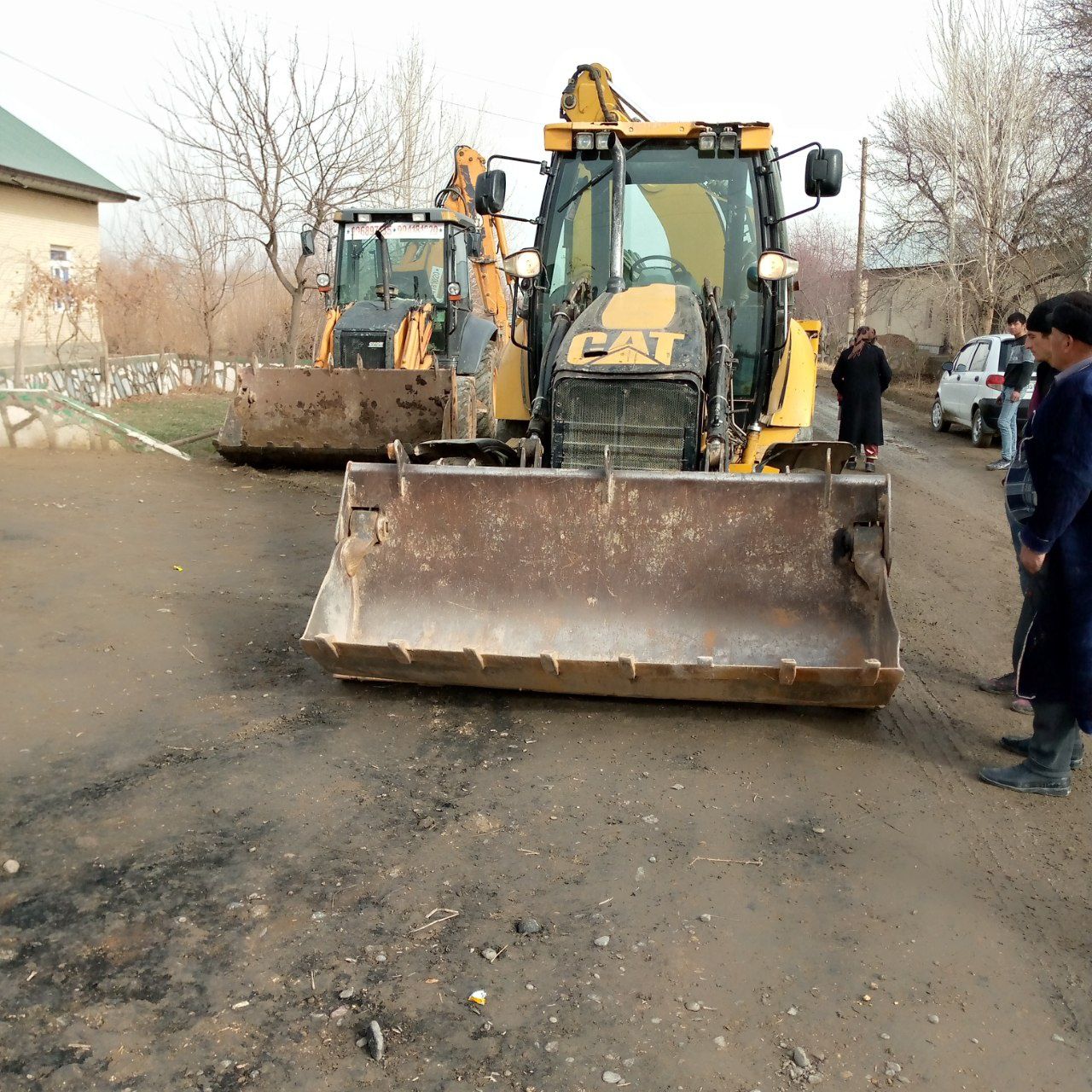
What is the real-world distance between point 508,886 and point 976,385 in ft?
46.6

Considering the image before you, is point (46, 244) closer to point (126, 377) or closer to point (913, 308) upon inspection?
point (126, 377)

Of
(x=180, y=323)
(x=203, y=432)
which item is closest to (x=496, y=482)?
(x=203, y=432)

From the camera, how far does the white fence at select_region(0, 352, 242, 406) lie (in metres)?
16.9

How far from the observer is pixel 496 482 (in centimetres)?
486

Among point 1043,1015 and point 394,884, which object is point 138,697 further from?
point 1043,1015

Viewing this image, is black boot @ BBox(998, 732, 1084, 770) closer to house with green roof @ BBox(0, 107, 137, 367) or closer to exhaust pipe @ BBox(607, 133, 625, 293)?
exhaust pipe @ BBox(607, 133, 625, 293)

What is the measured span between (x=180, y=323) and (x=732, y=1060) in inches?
971

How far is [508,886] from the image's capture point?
3.40 meters

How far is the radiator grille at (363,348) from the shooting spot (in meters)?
12.0

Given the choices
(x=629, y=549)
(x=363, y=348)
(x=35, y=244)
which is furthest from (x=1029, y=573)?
(x=35, y=244)

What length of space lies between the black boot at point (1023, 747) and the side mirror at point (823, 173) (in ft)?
9.74

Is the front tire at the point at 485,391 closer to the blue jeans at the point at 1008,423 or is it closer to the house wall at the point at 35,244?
the blue jeans at the point at 1008,423

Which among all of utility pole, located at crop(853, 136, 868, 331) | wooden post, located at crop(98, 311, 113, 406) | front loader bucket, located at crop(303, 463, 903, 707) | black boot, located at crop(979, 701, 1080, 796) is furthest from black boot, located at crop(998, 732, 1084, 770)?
utility pole, located at crop(853, 136, 868, 331)

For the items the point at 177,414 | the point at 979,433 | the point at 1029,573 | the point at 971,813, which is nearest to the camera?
the point at 971,813
